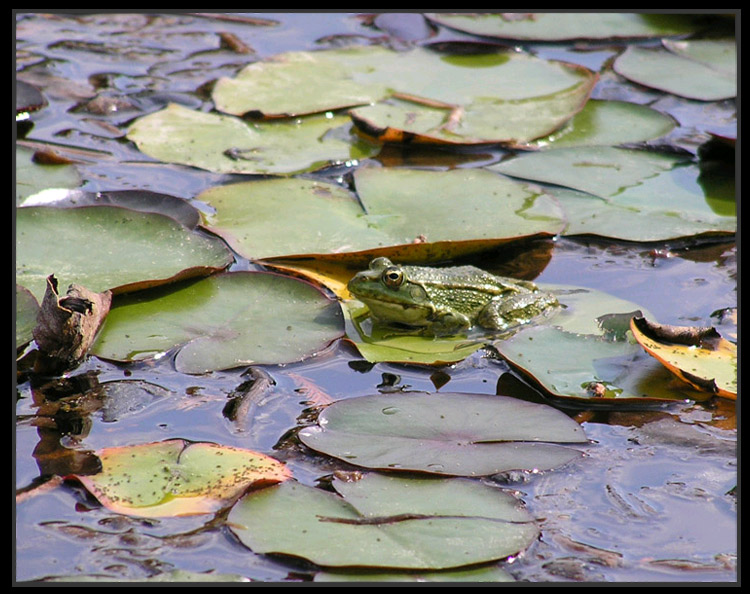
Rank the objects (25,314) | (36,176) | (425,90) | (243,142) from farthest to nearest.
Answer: (425,90)
(243,142)
(36,176)
(25,314)

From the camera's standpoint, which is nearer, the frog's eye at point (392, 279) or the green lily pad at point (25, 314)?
the green lily pad at point (25, 314)

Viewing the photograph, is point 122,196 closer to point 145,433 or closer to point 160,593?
point 145,433

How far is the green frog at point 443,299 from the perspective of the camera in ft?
14.2

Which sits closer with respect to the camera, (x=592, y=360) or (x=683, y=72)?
(x=592, y=360)

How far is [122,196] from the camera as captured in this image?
4.91m

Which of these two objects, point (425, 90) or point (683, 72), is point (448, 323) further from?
point (683, 72)

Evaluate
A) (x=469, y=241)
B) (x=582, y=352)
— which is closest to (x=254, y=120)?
(x=469, y=241)

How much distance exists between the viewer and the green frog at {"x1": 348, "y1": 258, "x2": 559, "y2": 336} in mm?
4336

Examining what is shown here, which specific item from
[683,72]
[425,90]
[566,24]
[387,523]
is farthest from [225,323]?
[566,24]

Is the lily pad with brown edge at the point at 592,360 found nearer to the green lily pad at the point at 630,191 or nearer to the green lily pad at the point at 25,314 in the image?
the green lily pad at the point at 630,191

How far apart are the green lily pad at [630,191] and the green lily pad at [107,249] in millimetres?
2085

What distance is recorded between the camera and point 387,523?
2.94 m

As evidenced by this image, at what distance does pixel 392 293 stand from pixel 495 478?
1.27 metres

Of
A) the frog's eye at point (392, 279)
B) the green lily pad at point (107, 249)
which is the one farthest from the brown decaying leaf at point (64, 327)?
the frog's eye at point (392, 279)
